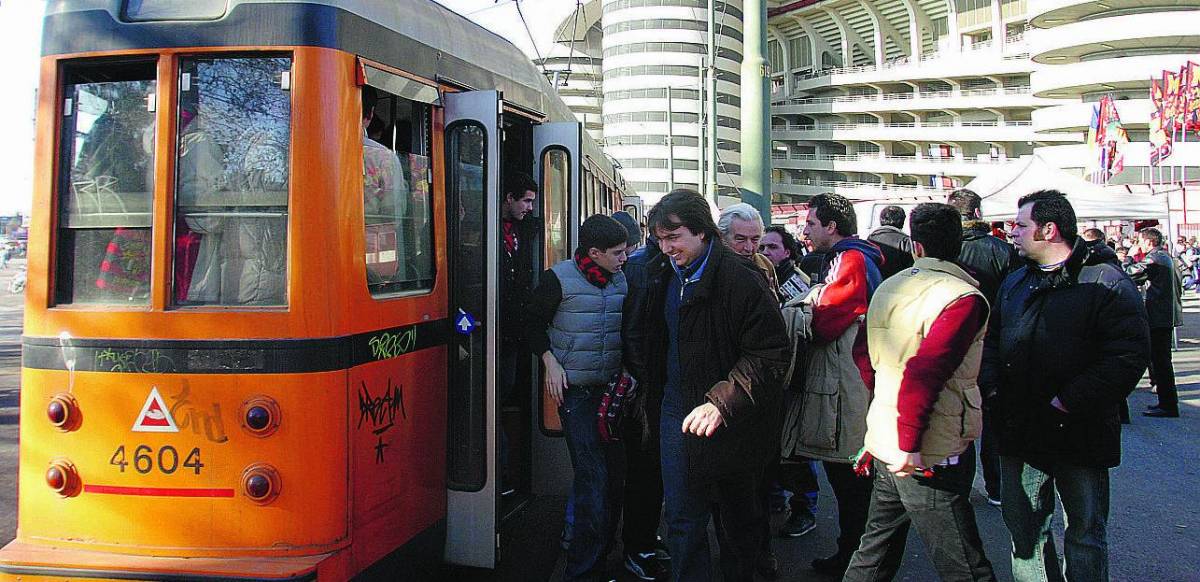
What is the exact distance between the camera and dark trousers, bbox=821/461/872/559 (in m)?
4.80

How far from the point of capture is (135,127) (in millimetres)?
3762

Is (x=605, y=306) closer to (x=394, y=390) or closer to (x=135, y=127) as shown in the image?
(x=394, y=390)

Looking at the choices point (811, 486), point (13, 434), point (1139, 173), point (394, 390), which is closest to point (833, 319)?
point (811, 486)

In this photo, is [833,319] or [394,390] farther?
[833,319]

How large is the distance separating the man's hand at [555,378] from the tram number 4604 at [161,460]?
1627 mm

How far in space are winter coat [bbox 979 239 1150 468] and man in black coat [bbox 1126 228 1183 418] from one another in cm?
602

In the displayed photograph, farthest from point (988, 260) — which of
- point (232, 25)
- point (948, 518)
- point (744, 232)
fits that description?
point (232, 25)

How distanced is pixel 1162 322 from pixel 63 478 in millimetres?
9308

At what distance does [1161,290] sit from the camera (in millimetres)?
9297

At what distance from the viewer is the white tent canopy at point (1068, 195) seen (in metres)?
14.6

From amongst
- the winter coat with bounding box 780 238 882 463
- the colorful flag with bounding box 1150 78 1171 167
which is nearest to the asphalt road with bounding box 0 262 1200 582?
the winter coat with bounding box 780 238 882 463

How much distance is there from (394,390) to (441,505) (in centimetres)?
77

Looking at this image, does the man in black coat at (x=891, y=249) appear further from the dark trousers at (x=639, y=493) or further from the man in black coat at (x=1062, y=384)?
the dark trousers at (x=639, y=493)

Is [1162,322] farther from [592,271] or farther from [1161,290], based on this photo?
[592,271]
